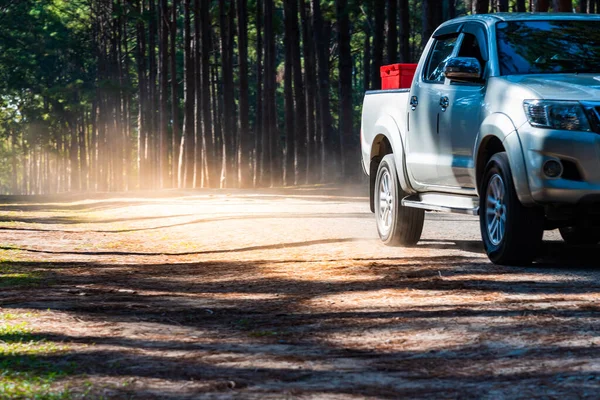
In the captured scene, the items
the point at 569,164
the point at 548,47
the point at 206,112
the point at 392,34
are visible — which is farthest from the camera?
the point at 206,112

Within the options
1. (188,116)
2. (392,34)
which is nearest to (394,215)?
(392,34)

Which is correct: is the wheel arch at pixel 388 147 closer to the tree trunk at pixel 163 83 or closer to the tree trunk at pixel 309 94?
the tree trunk at pixel 309 94

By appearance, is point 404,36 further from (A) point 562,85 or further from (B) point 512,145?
(B) point 512,145

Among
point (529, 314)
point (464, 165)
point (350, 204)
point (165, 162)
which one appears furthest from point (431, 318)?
point (165, 162)

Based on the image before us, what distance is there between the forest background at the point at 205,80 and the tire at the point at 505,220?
37.7 feet

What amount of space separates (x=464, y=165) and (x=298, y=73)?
28497mm

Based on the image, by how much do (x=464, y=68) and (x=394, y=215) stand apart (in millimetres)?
2261

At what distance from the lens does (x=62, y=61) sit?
225 feet

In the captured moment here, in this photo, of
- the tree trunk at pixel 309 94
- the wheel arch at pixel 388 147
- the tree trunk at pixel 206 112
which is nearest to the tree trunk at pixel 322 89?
the tree trunk at pixel 309 94

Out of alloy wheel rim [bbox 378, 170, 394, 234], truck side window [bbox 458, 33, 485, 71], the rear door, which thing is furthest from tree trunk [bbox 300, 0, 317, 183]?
truck side window [bbox 458, 33, 485, 71]

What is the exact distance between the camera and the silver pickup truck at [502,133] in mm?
8070

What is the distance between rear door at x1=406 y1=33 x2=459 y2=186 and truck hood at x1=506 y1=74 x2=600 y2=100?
4.00 feet

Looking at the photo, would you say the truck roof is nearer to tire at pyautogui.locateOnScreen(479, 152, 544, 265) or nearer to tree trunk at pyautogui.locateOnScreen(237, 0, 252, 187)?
tire at pyautogui.locateOnScreen(479, 152, 544, 265)

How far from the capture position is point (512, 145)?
834cm
